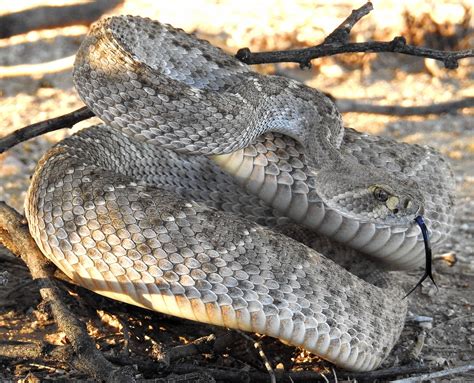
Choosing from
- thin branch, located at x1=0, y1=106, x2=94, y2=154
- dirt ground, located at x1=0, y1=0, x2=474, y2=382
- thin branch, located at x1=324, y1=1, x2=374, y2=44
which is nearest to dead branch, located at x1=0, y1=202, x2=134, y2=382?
dirt ground, located at x1=0, y1=0, x2=474, y2=382

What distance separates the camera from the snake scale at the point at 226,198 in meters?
4.72

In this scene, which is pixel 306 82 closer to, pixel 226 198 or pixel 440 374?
pixel 226 198

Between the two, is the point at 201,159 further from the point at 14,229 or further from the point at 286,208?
the point at 14,229

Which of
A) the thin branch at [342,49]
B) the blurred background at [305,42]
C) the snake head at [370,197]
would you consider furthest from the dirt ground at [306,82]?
the thin branch at [342,49]

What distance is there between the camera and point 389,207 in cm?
542

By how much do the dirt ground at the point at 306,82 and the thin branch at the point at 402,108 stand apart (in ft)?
0.38

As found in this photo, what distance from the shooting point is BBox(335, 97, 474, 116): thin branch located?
12.0 meters

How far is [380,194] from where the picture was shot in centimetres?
543

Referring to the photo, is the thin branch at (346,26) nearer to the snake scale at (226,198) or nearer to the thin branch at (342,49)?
the thin branch at (342,49)

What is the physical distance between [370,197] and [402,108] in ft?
23.8

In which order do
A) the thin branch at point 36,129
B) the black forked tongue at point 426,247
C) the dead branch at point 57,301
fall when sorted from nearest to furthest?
the dead branch at point 57,301 → the black forked tongue at point 426,247 → the thin branch at point 36,129

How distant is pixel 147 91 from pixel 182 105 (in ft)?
0.77

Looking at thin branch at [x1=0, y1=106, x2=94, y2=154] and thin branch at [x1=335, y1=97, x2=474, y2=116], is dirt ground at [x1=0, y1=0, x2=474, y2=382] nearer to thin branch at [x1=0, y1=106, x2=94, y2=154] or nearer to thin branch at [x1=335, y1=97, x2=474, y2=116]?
thin branch at [x1=335, y1=97, x2=474, y2=116]

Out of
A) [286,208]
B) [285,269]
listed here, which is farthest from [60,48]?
[285,269]
